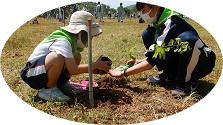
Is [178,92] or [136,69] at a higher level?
[136,69]

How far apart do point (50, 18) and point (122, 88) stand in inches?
75.7

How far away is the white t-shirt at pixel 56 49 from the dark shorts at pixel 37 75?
5cm

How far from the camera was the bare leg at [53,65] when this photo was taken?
4449mm

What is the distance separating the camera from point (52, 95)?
457 centimetres

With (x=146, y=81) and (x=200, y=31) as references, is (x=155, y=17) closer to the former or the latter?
(x=146, y=81)

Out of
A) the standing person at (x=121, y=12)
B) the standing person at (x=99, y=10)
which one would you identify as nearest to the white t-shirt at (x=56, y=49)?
the standing person at (x=99, y=10)

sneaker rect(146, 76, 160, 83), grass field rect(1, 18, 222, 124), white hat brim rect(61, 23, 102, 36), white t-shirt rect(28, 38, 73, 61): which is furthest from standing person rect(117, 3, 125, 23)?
white t-shirt rect(28, 38, 73, 61)

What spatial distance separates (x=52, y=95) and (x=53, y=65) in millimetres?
249

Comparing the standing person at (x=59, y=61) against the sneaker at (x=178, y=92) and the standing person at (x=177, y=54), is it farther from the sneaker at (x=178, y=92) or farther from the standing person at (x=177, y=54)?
the sneaker at (x=178, y=92)

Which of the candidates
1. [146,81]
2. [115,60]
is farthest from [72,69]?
[115,60]

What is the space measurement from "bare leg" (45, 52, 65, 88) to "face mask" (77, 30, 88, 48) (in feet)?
0.89

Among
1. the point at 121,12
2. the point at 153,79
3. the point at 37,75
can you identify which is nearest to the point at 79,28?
the point at 37,75

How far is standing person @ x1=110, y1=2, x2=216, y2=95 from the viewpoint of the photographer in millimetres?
4711

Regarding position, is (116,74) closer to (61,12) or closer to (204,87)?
(204,87)
